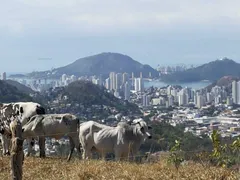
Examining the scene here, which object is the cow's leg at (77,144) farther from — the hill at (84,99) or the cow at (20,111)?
the hill at (84,99)

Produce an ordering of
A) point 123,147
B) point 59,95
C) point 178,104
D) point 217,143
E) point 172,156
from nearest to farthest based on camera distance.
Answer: point 217,143 → point 172,156 → point 123,147 → point 59,95 → point 178,104

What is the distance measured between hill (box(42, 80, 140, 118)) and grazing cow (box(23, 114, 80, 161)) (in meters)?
59.3

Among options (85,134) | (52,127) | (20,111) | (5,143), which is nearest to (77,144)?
(85,134)

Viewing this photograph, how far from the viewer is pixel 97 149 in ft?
41.7

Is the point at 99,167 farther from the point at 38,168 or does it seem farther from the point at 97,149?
the point at 97,149

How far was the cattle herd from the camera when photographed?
40.0 feet

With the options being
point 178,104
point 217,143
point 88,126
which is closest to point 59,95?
point 178,104

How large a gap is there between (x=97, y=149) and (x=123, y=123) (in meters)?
0.94

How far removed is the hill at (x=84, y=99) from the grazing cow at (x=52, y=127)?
59329 mm

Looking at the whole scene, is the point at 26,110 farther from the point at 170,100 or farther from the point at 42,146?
the point at 170,100

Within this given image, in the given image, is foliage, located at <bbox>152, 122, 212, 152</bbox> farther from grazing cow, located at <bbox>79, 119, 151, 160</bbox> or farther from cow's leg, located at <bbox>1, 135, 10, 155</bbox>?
cow's leg, located at <bbox>1, 135, 10, 155</bbox>

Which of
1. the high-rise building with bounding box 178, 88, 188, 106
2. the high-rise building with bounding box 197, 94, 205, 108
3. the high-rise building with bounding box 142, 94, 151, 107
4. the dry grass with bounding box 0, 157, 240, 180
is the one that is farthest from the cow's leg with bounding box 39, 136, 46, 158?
the high-rise building with bounding box 178, 88, 188, 106

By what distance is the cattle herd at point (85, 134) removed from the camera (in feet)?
40.0

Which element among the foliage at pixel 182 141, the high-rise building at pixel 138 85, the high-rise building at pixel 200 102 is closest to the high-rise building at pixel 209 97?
the high-rise building at pixel 200 102
